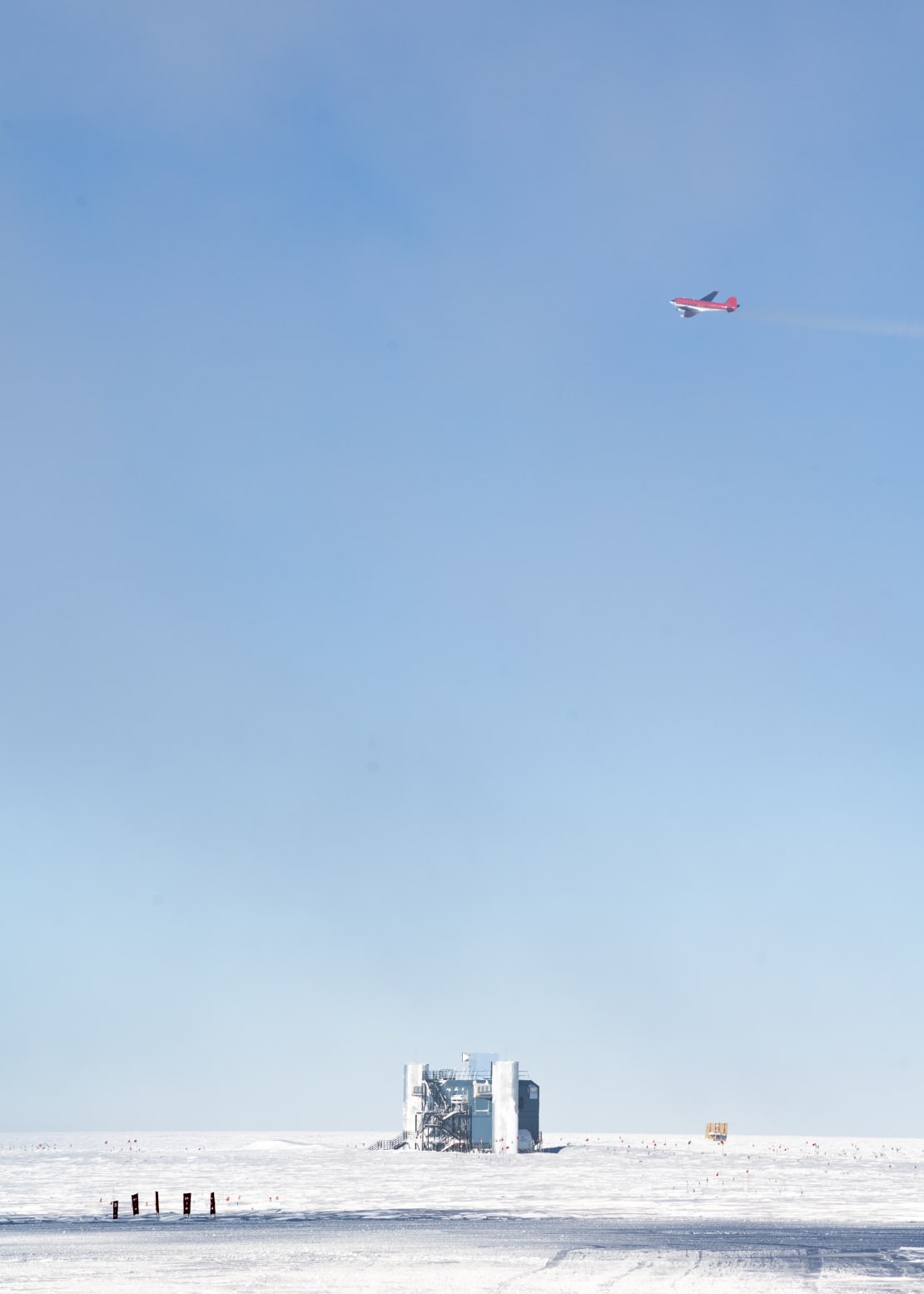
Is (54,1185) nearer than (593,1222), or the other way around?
(593,1222)

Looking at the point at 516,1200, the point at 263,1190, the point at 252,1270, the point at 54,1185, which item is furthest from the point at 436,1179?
the point at 252,1270

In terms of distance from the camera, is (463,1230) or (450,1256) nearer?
(450,1256)

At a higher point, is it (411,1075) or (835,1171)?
(411,1075)

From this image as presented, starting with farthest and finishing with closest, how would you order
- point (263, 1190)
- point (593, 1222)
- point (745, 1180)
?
point (745, 1180) → point (263, 1190) → point (593, 1222)

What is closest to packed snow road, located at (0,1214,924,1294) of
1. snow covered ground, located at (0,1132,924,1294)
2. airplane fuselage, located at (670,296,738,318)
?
snow covered ground, located at (0,1132,924,1294)

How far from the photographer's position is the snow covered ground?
4844cm

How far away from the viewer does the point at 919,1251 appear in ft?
188

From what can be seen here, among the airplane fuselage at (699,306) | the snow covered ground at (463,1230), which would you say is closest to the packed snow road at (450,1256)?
the snow covered ground at (463,1230)

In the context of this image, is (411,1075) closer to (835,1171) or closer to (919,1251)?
(835,1171)

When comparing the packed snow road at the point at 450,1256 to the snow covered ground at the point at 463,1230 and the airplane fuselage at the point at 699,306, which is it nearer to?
the snow covered ground at the point at 463,1230

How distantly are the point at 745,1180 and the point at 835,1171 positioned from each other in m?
28.7

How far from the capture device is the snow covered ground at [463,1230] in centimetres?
4844

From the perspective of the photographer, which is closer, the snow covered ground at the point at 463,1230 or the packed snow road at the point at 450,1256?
the packed snow road at the point at 450,1256

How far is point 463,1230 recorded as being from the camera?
219 feet
